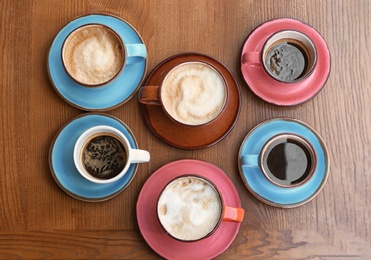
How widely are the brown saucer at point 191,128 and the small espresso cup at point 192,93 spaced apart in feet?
0.12

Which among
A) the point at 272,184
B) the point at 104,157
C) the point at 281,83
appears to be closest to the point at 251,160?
the point at 272,184

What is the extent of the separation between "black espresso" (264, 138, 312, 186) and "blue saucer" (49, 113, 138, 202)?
281 mm

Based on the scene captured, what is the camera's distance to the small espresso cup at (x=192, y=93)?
100 cm

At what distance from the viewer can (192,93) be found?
101 centimetres

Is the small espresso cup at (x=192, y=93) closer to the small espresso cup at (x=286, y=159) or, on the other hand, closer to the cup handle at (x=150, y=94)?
the cup handle at (x=150, y=94)

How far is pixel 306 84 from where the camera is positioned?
1051 millimetres

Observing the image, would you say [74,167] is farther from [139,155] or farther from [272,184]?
[272,184]

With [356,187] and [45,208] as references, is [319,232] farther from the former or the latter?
[45,208]

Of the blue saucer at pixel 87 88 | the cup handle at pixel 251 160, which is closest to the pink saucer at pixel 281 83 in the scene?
the cup handle at pixel 251 160

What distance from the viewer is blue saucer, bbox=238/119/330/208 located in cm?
102

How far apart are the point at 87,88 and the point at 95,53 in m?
0.08

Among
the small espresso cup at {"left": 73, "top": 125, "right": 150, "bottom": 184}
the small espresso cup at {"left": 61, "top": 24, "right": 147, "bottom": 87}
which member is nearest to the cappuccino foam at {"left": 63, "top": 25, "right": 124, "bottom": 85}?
the small espresso cup at {"left": 61, "top": 24, "right": 147, "bottom": 87}

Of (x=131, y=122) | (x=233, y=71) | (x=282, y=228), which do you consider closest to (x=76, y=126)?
(x=131, y=122)

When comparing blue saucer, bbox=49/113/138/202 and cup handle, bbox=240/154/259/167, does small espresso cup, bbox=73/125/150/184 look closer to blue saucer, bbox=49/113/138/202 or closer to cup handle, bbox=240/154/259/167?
blue saucer, bbox=49/113/138/202
